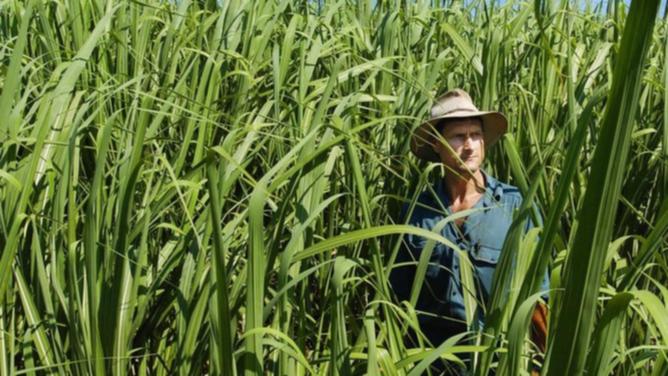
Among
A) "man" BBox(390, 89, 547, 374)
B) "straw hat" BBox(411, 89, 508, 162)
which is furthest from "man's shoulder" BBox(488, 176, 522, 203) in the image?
"straw hat" BBox(411, 89, 508, 162)

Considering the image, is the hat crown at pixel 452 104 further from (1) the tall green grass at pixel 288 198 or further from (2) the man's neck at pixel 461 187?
(2) the man's neck at pixel 461 187

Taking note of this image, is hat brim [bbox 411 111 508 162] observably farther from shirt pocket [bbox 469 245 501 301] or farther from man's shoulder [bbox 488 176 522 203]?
shirt pocket [bbox 469 245 501 301]

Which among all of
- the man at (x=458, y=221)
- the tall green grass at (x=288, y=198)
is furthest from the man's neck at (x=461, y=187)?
the tall green grass at (x=288, y=198)

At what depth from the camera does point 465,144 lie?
2.52m

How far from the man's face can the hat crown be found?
0.03 m

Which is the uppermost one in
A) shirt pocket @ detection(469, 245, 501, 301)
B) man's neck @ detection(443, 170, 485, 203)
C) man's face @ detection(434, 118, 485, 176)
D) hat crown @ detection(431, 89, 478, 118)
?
hat crown @ detection(431, 89, 478, 118)

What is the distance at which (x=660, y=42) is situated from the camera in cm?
282

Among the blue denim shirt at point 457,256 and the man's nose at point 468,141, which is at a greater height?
the man's nose at point 468,141

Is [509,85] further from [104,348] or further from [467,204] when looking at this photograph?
[104,348]

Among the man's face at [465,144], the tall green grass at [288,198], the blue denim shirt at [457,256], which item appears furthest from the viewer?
the man's face at [465,144]

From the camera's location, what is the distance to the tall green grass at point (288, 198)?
4.29 feet

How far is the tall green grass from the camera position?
131 centimetres

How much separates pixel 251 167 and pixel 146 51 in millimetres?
530

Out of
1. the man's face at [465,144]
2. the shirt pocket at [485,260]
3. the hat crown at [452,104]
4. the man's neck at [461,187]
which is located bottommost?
the shirt pocket at [485,260]
